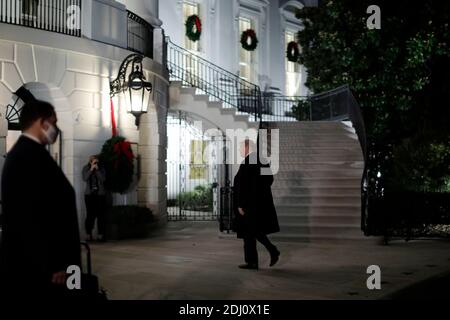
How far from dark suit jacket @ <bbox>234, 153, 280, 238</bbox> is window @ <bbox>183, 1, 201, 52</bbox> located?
45.5 ft

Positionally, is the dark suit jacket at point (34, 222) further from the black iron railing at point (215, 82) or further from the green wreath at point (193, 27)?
the green wreath at point (193, 27)

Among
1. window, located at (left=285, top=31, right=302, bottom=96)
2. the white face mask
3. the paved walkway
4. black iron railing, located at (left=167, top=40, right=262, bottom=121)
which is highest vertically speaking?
window, located at (left=285, top=31, right=302, bottom=96)

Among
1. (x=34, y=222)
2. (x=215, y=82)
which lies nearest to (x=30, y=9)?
(x=215, y=82)

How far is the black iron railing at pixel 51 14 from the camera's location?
13.8 metres

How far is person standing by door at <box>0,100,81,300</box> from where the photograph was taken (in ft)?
14.3

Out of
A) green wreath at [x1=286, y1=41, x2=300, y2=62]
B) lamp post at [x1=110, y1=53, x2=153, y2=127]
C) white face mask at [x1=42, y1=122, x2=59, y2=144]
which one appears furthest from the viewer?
green wreath at [x1=286, y1=41, x2=300, y2=62]

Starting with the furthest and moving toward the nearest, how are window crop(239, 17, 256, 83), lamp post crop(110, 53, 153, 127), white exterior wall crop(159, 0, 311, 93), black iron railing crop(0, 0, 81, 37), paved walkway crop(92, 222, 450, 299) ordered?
window crop(239, 17, 256, 83), white exterior wall crop(159, 0, 311, 93), lamp post crop(110, 53, 153, 127), black iron railing crop(0, 0, 81, 37), paved walkway crop(92, 222, 450, 299)

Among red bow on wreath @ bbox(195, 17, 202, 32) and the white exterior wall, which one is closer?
the white exterior wall

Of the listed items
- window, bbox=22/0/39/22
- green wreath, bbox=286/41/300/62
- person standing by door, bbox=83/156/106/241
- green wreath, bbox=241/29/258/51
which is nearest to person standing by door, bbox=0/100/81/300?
person standing by door, bbox=83/156/106/241

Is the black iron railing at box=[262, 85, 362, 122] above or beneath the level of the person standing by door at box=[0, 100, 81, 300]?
above

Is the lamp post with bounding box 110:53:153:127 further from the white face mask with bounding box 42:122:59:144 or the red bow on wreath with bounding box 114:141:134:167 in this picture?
the white face mask with bounding box 42:122:59:144

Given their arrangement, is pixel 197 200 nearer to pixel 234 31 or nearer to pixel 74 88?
pixel 234 31

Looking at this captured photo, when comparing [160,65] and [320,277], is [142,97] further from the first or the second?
[320,277]

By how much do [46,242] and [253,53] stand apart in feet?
75.6
